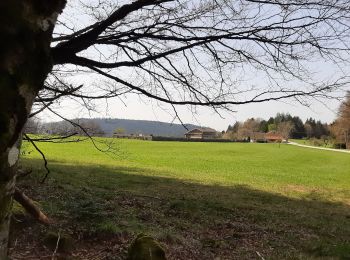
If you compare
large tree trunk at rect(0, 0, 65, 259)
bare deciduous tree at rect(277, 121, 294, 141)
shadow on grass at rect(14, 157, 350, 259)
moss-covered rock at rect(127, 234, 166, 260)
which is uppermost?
bare deciduous tree at rect(277, 121, 294, 141)

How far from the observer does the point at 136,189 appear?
52.5 feet

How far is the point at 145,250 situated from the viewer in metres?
5.22

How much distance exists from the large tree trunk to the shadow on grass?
4947mm

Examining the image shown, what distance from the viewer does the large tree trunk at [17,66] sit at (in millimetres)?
1497

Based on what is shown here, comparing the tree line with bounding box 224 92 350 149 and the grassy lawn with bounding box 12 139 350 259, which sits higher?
the tree line with bounding box 224 92 350 149

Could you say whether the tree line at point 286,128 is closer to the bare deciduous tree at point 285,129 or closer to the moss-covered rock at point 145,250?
the bare deciduous tree at point 285,129

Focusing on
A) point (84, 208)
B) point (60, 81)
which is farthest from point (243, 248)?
point (60, 81)

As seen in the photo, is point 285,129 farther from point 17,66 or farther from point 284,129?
point 17,66

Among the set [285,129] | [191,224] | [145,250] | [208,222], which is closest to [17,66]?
[145,250]

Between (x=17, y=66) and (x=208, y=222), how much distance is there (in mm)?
9111

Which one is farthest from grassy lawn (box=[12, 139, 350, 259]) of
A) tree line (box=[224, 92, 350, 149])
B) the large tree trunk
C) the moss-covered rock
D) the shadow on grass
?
tree line (box=[224, 92, 350, 149])

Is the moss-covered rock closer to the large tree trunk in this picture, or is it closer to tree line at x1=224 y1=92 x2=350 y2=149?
the large tree trunk

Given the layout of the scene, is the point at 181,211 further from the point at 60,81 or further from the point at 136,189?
the point at 60,81

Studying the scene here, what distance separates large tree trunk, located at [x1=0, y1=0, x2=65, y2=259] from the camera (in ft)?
4.91
